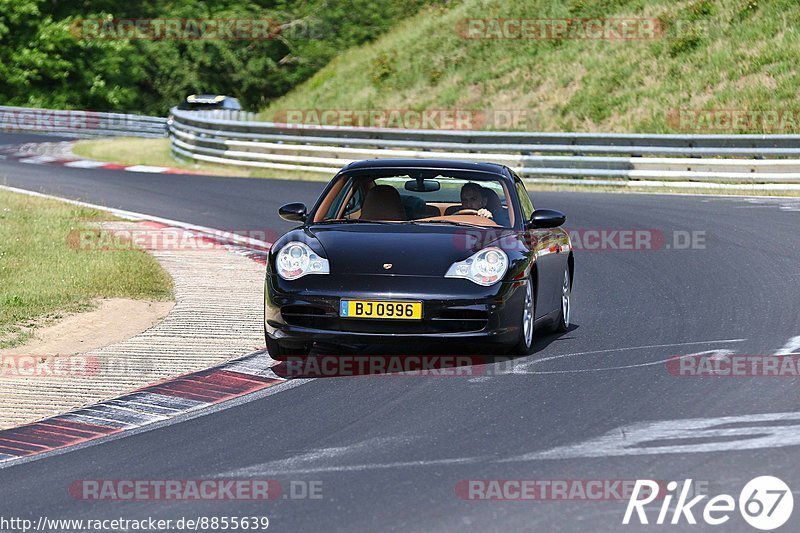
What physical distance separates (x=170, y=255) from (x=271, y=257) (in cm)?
626

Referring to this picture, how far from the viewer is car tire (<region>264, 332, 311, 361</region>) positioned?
9.20 m

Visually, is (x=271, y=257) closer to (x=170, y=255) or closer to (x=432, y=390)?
(x=432, y=390)

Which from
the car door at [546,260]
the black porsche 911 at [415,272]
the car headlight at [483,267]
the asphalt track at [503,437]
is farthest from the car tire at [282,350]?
the car door at [546,260]

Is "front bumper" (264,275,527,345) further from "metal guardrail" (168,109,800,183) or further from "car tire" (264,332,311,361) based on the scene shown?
"metal guardrail" (168,109,800,183)

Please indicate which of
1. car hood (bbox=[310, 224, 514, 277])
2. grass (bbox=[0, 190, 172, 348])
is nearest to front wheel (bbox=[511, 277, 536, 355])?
car hood (bbox=[310, 224, 514, 277])

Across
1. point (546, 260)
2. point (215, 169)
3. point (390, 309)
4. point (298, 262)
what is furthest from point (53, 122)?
point (390, 309)

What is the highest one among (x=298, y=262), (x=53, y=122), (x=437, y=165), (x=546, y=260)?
(x=437, y=165)

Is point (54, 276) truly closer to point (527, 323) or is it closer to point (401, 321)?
point (401, 321)

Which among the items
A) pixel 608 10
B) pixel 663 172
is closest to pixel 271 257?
pixel 663 172

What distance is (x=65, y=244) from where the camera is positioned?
51.4 feet

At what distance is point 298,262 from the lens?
9055 mm

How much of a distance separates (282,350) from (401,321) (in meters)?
1.03

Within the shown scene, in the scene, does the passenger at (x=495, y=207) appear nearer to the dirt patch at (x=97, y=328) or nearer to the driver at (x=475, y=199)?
the driver at (x=475, y=199)

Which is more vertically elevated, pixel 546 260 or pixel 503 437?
pixel 546 260
